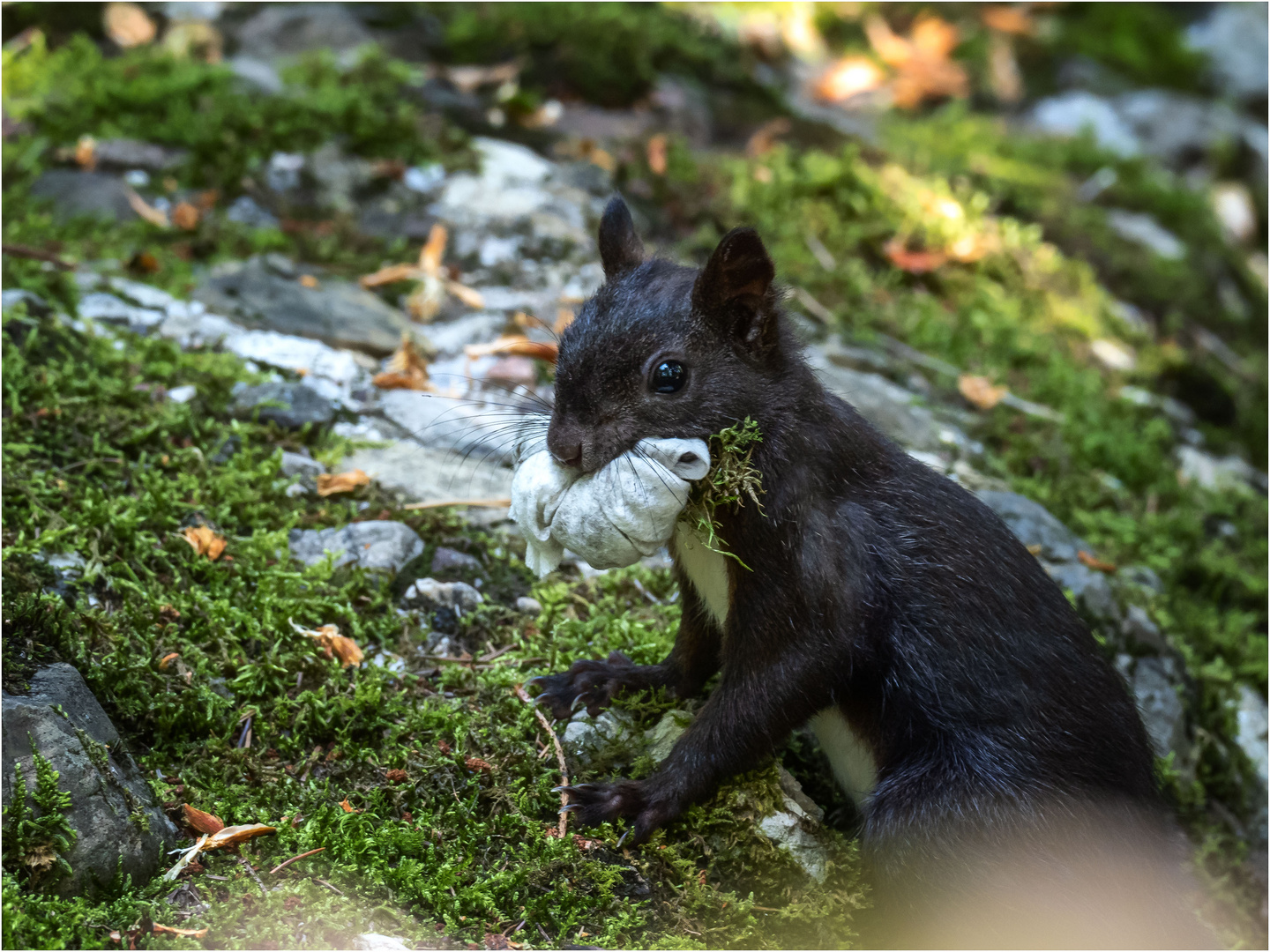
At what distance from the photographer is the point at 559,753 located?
3.80 metres

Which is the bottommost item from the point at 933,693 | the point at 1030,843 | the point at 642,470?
the point at 1030,843

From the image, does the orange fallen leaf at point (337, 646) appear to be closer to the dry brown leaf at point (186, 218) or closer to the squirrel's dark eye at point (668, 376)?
the squirrel's dark eye at point (668, 376)

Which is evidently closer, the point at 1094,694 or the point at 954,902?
the point at 954,902

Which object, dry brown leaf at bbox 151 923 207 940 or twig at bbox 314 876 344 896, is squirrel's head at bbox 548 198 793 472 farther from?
dry brown leaf at bbox 151 923 207 940

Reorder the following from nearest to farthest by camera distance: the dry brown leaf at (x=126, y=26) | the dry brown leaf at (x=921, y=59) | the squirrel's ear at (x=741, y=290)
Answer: the squirrel's ear at (x=741, y=290), the dry brown leaf at (x=126, y=26), the dry brown leaf at (x=921, y=59)

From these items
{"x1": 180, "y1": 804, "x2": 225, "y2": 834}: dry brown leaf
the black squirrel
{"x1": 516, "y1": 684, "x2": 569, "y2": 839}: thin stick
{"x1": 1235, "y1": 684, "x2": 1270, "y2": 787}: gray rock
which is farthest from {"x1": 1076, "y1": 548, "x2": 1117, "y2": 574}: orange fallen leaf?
{"x1": 180, "y1": 804, "x2": 225, "y2": 834}: dry brown leaf

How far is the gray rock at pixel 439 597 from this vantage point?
14.3 ft

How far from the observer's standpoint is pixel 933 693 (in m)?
3.46

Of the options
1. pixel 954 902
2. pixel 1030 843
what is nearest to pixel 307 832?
pixel 954 902

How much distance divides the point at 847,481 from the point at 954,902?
1.35 m

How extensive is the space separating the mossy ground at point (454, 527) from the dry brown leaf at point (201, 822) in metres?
0.07

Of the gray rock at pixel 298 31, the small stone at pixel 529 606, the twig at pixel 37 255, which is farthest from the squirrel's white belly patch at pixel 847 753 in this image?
the gray rock at pixel 298 31

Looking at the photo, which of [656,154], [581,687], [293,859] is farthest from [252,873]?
[656,154]

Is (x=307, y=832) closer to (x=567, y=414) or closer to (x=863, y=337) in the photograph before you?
(x=567, y=414)
